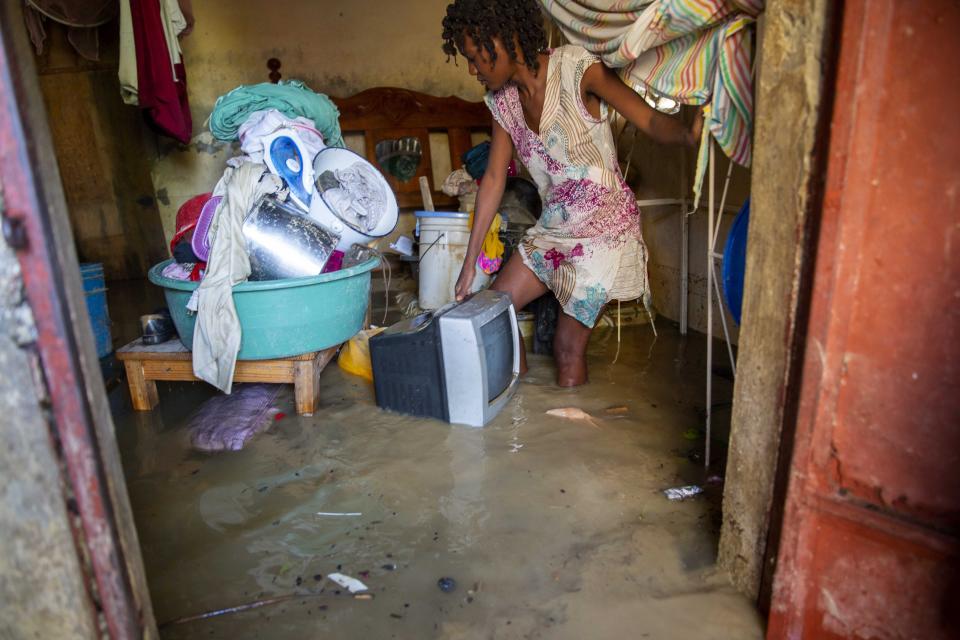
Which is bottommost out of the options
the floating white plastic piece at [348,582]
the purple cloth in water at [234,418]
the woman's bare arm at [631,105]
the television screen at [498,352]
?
the floating white plastic piece at [348,582]

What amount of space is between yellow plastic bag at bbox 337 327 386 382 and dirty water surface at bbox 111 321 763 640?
0.87ft

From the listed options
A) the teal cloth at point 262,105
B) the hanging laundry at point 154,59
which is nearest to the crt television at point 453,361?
the teal cloth at point 262,105

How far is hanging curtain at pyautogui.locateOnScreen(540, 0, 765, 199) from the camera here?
1575 mm

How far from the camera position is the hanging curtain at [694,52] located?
1.58m

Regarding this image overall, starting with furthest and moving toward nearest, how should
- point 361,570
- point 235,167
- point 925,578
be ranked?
point 235,167 → point 361,570 → point 925,578

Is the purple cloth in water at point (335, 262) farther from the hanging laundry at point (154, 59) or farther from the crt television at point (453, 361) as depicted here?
the hanging laundry at point (154, 59)

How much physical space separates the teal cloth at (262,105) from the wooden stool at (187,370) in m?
0.95

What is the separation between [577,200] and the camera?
2668 mm

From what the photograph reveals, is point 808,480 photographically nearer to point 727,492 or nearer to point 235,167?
point 727,492

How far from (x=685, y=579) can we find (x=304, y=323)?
1.60m

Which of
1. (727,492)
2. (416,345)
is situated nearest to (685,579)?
(727,492)

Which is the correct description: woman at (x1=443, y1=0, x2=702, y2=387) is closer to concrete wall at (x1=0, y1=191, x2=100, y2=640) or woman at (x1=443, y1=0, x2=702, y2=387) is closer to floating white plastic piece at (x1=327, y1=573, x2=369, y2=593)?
floating white plastic piece at (x1=327, y1=573, x2=369, y2=593)

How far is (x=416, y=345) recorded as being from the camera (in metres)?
2.37

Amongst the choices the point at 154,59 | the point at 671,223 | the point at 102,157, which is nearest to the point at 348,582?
the point at 671,223
